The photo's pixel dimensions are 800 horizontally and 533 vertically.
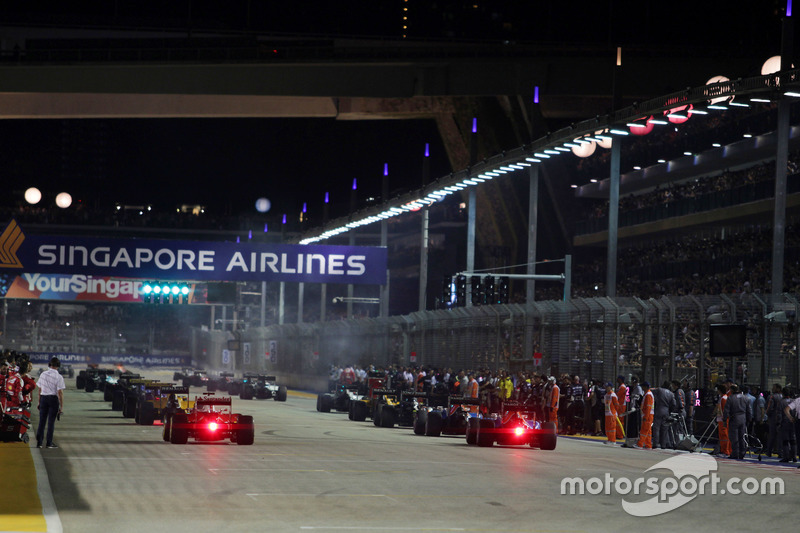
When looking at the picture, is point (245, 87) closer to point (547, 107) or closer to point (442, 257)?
point (547, 107)

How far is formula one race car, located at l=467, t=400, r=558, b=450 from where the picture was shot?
2344 cm

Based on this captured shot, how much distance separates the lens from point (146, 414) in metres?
28.8

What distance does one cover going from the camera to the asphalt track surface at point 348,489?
1181 centimetres

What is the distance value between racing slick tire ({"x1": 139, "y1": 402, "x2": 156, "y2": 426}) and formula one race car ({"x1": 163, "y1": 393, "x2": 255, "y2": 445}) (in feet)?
20.1

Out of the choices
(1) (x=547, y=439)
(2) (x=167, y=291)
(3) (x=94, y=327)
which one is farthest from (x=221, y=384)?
(3) (x=94, y=327)

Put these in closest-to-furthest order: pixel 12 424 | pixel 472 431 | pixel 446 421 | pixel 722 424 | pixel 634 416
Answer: pixel 12 424
pixel 722 424
pixel 472 431
pixel 634 416
pixel 446 421

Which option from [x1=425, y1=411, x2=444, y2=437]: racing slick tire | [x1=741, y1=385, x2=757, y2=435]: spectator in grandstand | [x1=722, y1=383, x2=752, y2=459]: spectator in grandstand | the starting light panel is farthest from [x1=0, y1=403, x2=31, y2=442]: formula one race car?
the starting light panel

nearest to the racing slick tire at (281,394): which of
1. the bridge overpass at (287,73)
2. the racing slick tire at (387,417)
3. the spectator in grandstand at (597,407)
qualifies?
the bridge overpass at (287,73)

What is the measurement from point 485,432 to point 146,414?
9.34 meters

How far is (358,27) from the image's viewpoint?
5456 centimetres

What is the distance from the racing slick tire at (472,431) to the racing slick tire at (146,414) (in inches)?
342

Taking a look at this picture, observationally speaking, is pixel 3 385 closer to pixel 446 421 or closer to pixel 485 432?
pixel 485 432

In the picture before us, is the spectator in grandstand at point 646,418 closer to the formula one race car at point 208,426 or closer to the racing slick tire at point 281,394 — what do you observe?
the formula one race car at point 208,426

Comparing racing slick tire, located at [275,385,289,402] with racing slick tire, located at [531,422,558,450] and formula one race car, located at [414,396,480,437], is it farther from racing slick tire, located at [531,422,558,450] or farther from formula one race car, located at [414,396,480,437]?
racing slick tire, located at [531,422,558,450]
